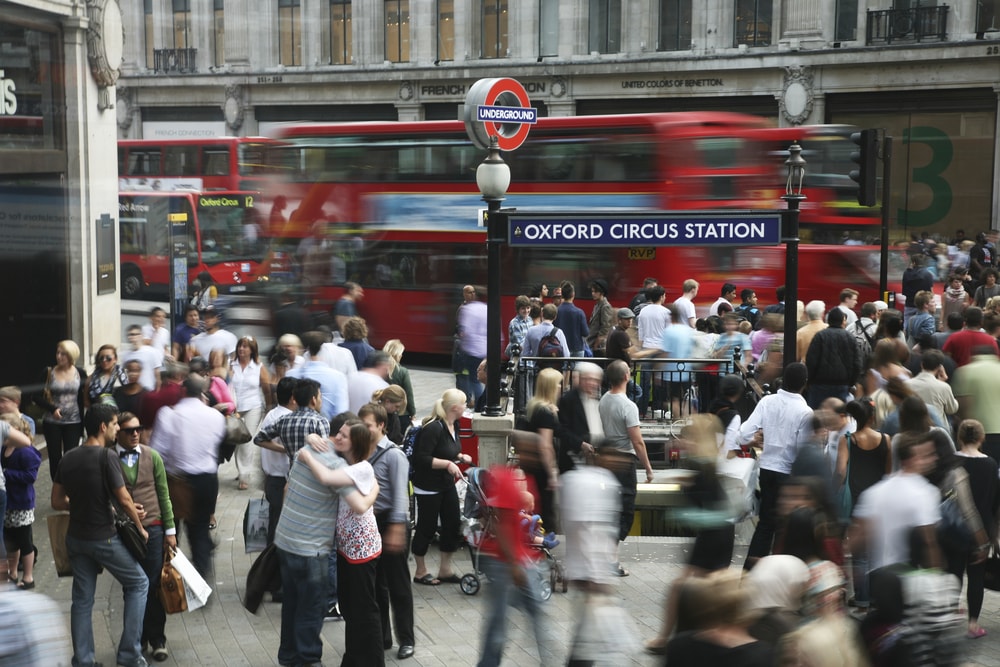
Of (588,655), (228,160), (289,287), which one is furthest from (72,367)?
(228,160)

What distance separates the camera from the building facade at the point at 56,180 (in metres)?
13.9

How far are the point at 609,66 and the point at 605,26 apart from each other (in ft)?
4.09

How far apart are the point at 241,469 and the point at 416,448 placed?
4.17 metres

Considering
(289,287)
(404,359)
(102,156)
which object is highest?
(102,156)

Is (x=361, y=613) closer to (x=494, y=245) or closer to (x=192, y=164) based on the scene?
(x=494, y=245)

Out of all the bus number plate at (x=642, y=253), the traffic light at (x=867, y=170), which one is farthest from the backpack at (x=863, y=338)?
the bus number plate at (x=642, y=253)

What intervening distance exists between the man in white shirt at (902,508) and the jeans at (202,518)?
14.3ft

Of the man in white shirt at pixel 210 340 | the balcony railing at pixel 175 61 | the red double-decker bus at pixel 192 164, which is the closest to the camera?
the man in white shirt at pixel 210 340

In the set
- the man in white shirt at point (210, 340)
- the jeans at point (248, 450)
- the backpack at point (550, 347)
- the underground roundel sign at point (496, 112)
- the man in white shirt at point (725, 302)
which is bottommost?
the jeans at point (248, 450)

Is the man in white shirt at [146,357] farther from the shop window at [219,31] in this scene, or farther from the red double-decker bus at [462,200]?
the shop window at [219,31]

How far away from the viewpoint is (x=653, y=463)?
1191 centimetres

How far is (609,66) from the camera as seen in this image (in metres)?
33.8

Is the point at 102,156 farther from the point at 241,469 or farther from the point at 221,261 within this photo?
the point at 221,261

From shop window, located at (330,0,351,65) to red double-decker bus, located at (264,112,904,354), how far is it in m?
17.6
